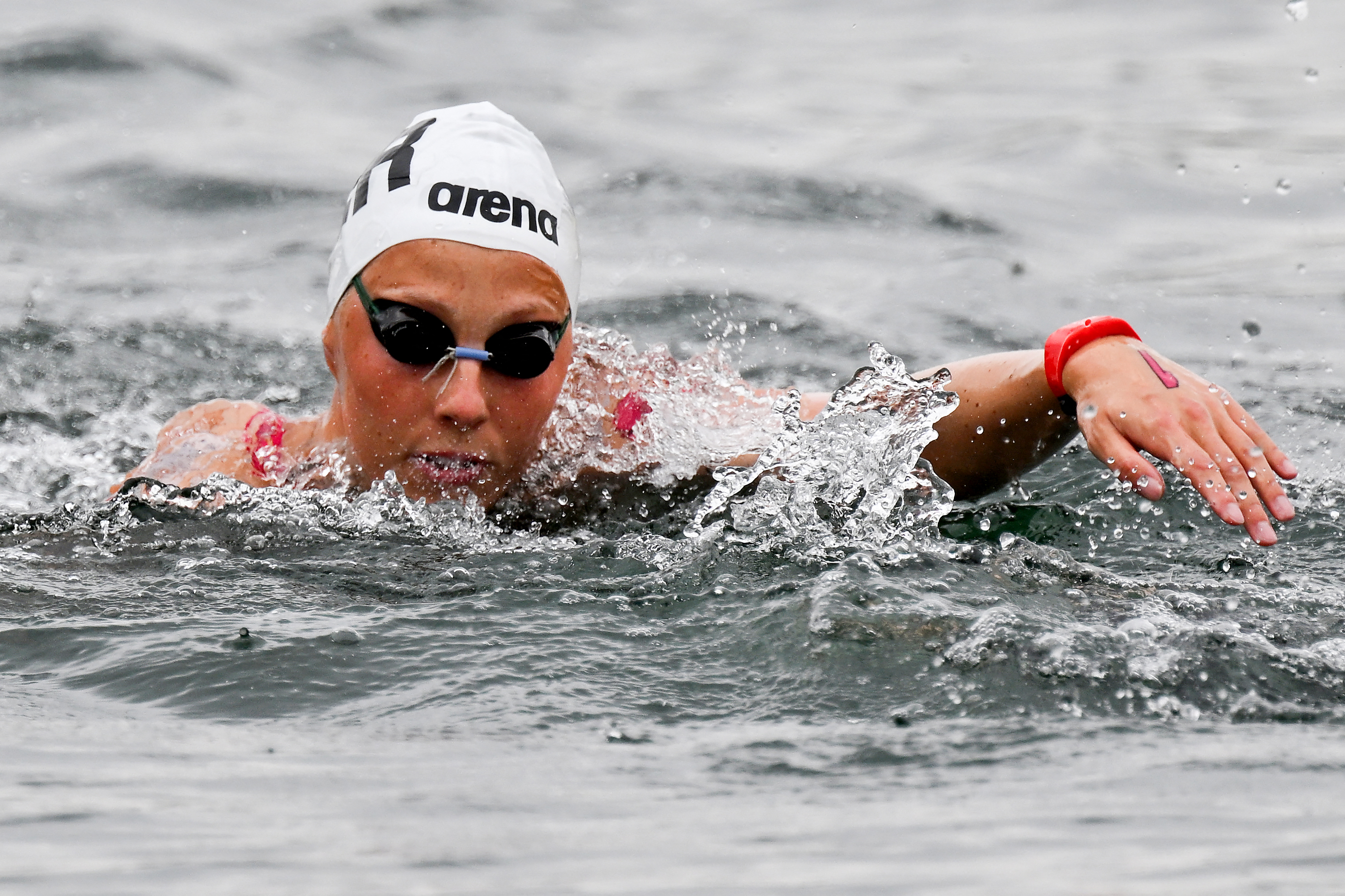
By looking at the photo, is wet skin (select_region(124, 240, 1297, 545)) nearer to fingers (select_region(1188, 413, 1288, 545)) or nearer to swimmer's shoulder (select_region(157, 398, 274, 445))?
fingers (select_region(1188, 413, 1288, 545))

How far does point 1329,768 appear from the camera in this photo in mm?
2762

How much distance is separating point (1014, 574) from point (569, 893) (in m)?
1.90

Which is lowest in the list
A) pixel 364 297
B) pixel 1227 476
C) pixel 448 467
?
pixel 1227 476

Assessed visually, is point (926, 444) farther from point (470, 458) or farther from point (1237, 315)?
point (1237, 315)

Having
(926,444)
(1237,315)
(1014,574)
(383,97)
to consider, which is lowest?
(1014,574)

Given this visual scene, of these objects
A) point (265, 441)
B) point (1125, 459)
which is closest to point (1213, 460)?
point (1125, 459)

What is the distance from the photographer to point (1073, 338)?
4129mm

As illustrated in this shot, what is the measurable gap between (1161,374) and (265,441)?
117 inches

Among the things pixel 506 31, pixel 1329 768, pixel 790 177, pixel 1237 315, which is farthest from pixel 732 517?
pixel 506 31

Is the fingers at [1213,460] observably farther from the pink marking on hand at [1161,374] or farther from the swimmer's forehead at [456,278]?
the swimmer's forehead at [456,278]

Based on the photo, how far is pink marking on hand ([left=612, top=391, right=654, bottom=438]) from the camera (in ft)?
17.0

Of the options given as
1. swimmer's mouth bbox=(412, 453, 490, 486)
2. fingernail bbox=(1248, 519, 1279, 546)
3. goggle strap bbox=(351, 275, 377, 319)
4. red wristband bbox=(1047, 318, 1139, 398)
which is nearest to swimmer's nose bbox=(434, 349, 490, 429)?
swimmer's mouth bbox=(412, 453, 490, 486)

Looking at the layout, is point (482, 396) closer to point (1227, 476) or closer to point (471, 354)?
point (471, 354)

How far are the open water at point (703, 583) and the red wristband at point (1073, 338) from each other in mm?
434
